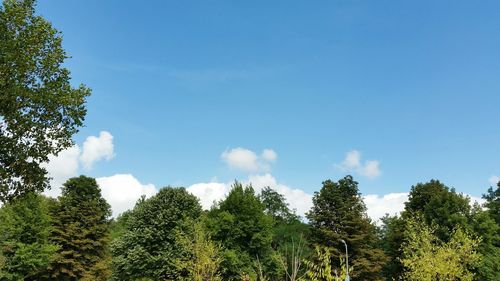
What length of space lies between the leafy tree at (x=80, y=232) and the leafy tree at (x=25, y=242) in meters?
1.57

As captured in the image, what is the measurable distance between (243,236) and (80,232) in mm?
21945

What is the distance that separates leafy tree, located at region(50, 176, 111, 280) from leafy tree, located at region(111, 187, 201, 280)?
571 centimetres

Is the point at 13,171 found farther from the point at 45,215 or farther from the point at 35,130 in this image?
the point at 45,215

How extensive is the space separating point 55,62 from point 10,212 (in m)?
41.4

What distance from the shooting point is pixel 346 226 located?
50719 mm

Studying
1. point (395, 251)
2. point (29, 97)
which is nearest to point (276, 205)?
point (395, 251)

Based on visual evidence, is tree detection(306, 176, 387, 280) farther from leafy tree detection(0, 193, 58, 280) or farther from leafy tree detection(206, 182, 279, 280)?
leafy tree detection(0, 193, 58, 280)

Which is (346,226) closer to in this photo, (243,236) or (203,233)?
(243,236)

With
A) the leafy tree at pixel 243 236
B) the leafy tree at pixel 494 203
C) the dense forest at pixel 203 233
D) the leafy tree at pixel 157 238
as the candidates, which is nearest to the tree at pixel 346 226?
the dense forest at pixel 203 233

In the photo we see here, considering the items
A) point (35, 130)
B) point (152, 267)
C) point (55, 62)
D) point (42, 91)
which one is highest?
point (55, 62)

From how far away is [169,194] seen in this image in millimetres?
52469

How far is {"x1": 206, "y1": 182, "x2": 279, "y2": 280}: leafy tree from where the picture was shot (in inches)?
1934

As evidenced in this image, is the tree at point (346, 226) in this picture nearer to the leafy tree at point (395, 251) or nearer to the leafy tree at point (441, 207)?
the leafy tree at point (395, 251)

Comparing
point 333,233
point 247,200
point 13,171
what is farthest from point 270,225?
point 13,171
